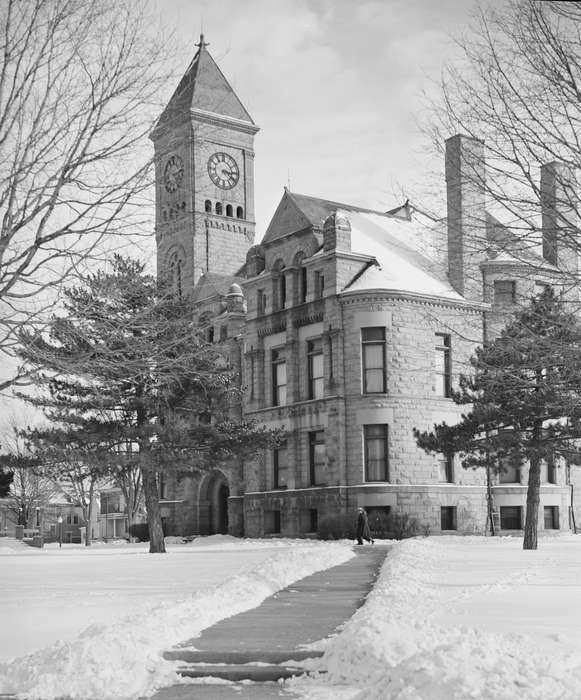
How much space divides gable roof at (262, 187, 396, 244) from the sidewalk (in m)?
32.7

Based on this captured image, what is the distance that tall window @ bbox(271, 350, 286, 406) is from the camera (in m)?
47.3

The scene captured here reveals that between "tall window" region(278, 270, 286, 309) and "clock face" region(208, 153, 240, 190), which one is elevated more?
"clock face" region(208, 153, 240, 190)

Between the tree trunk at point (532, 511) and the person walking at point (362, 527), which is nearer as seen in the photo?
the tree trunk at point (532, 511)

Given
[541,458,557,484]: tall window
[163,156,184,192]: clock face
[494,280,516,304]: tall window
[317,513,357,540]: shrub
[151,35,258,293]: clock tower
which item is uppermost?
[151,35,258,293]: clock tower

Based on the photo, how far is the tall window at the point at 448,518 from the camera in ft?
142

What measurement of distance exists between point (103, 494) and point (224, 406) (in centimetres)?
7710

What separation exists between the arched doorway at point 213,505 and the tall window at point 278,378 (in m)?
7.28

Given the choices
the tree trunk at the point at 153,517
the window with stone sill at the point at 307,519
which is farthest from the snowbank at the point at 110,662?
the window with stone sill at the point at 307,519

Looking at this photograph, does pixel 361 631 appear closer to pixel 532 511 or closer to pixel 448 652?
pixel 448 652

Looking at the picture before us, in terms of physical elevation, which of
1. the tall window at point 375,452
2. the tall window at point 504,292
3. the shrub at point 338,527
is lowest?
the shrub at point 338,527

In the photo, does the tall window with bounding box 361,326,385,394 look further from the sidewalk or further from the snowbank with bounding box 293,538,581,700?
the snowbank with bounding box 293,538,581,700

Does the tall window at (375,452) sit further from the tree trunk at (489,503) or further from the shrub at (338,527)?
the tree trunk at (489,503)

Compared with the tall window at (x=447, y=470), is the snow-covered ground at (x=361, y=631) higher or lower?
lower

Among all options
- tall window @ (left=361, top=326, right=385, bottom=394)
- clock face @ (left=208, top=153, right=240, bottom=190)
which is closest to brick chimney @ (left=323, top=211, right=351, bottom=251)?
tall window @ (left=361, top=326, right=385, bottom=394)
